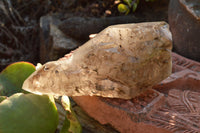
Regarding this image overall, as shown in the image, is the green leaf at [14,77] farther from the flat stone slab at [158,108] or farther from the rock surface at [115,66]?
the flat stone slab at [158,108]

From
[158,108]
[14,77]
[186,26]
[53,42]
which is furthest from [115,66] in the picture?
[53,42]

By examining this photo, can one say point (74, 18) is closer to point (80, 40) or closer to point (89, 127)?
point (80, 40)

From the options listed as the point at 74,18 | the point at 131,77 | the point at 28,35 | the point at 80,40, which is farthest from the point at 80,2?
the point at 131,77

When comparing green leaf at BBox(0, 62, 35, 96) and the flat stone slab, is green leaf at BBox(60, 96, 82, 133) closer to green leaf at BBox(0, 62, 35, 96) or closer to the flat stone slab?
the flat stone slab

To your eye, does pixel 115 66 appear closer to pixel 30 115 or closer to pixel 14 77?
pixel 30 115

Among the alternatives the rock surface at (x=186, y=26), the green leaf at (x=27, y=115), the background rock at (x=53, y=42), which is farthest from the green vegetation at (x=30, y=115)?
the background rock at (x=53, y=42)

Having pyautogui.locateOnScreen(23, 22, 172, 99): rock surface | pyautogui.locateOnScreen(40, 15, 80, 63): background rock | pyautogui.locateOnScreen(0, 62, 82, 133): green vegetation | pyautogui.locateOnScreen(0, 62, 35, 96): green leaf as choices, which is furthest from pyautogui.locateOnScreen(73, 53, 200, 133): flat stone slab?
pyautogui.locateOnScreen(40, 15, 80, 63): background rock

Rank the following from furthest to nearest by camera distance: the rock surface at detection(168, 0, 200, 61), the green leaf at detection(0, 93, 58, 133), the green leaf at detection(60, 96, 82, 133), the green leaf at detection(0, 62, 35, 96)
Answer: the rock surface at detection(168, 0, 200, 61), the green leaf at detection(0, 62, 35, 96), the green leaf at detection(60, 96, 82, 133), the green leaf at detection(0, 93, 58, 133)

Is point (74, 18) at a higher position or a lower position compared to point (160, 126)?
higher
